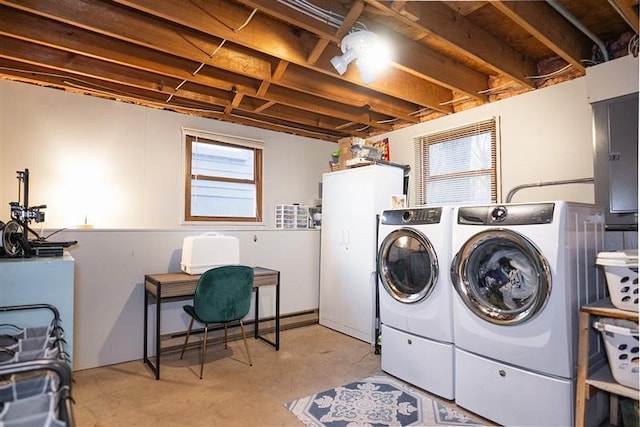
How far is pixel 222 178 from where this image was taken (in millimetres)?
4121

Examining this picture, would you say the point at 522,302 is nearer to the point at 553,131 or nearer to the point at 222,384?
the point at 553,131

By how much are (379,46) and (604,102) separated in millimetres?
1526

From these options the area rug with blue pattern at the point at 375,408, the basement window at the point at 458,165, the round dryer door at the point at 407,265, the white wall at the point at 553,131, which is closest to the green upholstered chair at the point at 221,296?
the area rug with blue pattern at the point at 375,408

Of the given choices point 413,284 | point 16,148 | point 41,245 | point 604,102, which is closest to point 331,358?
point 413,284

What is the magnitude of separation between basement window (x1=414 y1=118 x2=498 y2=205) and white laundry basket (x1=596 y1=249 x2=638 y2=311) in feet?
4.73

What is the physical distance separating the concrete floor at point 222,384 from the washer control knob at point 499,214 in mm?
1582

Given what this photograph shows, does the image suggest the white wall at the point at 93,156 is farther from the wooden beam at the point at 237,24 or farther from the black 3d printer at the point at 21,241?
the wooden beam at the point at 237,24

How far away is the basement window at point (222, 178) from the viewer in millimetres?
3902

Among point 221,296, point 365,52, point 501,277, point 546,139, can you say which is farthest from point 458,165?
point 221,296

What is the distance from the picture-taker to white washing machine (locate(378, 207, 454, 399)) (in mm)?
2416

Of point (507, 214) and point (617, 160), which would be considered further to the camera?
point (617, 160)

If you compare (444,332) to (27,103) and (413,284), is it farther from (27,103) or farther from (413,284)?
(27,103)

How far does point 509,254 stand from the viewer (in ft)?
7.17

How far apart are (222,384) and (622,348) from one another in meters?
2.48
